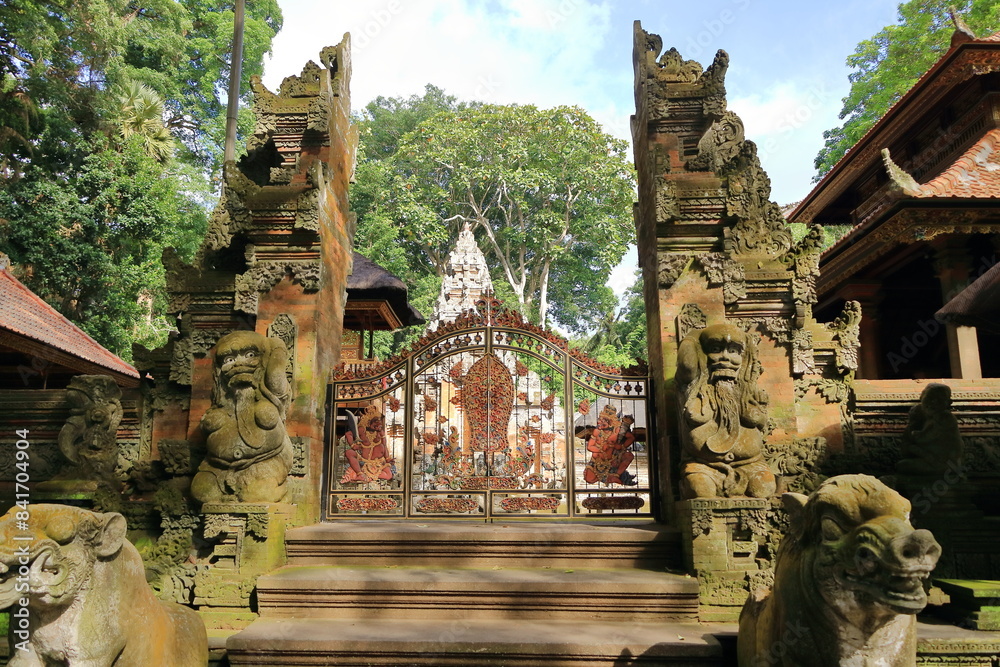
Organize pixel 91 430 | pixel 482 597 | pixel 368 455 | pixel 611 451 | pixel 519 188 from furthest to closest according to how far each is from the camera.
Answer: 1. pixel 519 188
2. pixel 368 455
3. pixel 611 451
4. pixel 91 430
5. pixel 482 597

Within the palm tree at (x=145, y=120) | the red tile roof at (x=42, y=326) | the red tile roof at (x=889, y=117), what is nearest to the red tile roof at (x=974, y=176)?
the red tile roof at (x=889, y=117)

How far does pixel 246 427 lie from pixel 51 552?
2.33 m

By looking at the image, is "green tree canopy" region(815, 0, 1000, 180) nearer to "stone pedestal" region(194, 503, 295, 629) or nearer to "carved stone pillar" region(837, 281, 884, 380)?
"carved stone pillar" region(837, 281, 884, 380)

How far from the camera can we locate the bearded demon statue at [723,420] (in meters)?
5.07

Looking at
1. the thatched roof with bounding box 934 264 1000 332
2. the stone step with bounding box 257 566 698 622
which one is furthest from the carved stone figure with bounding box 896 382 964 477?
the stone step with bounding box 257 566 698 622

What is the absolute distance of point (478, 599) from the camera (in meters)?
4.80

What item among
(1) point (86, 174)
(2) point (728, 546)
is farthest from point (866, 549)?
(1) point (86, 174)

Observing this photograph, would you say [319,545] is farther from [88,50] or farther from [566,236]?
[566,236]

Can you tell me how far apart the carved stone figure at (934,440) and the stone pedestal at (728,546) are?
59.5 inches

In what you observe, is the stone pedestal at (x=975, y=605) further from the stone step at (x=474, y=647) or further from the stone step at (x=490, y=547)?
the stone step at (x=490, y=547)

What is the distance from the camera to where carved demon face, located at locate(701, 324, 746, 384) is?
5.16 m

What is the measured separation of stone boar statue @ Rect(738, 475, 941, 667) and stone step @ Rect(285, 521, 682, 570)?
7.13ft

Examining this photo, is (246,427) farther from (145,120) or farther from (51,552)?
(145,120)

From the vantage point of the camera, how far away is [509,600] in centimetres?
479
